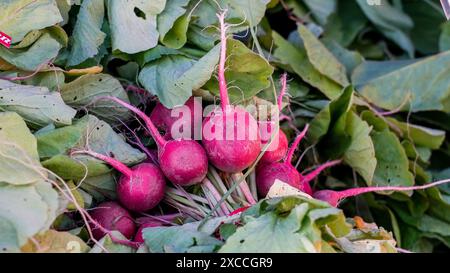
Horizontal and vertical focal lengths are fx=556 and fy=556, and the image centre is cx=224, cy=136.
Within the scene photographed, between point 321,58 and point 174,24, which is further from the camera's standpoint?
point 321,58

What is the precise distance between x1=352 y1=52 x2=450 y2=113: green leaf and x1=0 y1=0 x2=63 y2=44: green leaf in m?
0.87

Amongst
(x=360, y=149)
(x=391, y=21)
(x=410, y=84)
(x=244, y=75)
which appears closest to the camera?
(x=244, y=75)

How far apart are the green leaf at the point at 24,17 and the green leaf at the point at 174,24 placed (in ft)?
0.73

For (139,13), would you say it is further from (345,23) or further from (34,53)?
(345,23)

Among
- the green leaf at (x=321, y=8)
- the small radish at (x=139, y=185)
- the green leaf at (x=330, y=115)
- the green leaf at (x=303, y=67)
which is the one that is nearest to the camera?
the small radish at (x=139, y=185)

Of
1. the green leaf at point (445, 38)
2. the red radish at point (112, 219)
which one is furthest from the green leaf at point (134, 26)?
the green leaf at point (445, 38)

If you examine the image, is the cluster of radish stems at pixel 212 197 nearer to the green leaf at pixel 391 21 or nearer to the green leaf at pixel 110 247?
the green leaf at pixel 110 247

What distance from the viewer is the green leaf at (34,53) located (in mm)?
1197

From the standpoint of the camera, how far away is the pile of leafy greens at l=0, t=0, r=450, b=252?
0.98 meters

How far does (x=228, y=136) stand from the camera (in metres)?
1.12

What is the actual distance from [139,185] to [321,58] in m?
0.69

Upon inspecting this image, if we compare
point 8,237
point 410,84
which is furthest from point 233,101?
point 410,84

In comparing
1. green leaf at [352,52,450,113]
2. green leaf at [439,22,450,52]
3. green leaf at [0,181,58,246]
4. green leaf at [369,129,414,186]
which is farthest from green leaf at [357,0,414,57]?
green leaf at [0,181,58,246]
